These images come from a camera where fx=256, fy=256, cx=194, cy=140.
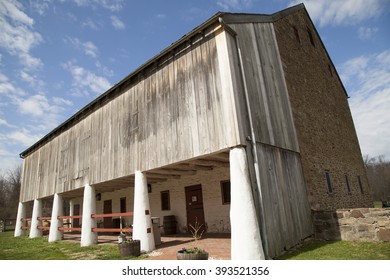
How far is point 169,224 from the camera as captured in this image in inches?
523

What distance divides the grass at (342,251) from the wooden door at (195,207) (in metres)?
5.07

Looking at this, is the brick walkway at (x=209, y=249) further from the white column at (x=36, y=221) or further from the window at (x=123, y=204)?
the white column at (x=36, y=221)

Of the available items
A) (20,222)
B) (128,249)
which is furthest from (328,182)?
(20,222)

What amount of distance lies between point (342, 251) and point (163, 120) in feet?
22.6

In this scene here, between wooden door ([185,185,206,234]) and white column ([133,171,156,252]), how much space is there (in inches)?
130

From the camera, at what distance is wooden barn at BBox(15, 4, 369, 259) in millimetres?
7242

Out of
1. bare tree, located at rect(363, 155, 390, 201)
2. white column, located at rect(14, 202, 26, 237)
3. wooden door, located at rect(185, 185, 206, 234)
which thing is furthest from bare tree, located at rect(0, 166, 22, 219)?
bare tree, located at rect(363, 155, 390, 201)

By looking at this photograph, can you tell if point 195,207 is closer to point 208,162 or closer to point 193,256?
point 208,162

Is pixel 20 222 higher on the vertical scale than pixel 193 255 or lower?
higher

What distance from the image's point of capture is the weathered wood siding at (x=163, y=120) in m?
7.61

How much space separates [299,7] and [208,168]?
35.8 ft

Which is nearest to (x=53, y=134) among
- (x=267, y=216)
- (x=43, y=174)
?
(x=43, y=174)

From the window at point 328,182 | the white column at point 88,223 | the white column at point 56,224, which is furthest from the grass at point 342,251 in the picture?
→ the white column at point 56,224
